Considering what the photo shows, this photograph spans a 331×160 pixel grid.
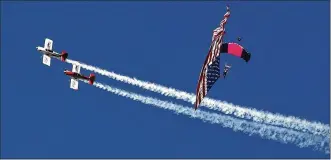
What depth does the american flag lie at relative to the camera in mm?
73938

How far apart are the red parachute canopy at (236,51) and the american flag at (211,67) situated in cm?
118

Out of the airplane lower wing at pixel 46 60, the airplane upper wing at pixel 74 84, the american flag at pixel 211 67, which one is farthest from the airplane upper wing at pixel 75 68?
the american flag at pixel 211 67

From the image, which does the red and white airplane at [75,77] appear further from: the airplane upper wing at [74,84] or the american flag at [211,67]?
the american flag at [211,67]

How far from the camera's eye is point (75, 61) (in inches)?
3617

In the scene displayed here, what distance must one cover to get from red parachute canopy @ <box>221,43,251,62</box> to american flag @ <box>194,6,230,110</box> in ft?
3.86

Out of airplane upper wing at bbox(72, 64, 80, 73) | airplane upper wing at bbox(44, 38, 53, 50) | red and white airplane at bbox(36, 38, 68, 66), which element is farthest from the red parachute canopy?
airplane upper wing at bbox(44, 38, 53, 50)

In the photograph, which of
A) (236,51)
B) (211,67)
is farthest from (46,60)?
(236,51)

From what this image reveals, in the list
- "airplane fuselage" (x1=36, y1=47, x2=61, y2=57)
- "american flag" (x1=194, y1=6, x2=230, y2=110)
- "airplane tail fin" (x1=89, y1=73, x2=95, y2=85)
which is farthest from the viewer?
"airplane fuselage" (x1=36, y1=47, x2=61, y2=57)

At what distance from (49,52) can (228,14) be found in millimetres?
25246

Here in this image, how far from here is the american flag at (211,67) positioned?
73938 mm

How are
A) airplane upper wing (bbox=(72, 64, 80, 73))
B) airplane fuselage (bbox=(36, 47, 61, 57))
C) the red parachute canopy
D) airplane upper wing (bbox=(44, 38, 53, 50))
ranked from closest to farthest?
the red parachute canopy, airplane fuselage (bbox=(36, 47, 61, 57)), airplane upper wing (bbox=(44, 38, 53, 50)), airplane upper wing (bbox=(72, 64, 80, 73))

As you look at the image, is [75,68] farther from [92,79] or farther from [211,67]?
[211,67]

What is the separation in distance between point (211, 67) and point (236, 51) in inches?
141

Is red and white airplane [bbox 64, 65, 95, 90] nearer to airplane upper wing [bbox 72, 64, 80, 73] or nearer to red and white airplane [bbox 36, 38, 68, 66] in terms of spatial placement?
airplane upper wing [bbox 72, 64, 80, 73]
